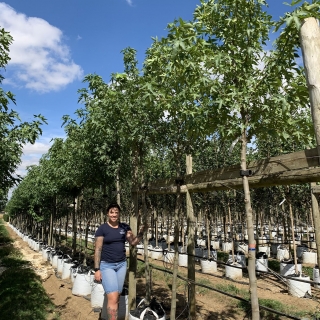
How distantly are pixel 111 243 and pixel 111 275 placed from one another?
0.42 metres

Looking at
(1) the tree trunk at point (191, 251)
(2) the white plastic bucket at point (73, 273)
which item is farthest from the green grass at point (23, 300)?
(1) the tree trunk at point (191, 251)

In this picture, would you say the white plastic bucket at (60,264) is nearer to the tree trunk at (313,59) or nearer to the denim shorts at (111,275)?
the denim shorts at (111,275)

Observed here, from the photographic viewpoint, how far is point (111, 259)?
3.99m

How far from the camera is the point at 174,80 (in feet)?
11.5

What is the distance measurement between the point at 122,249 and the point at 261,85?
2.85 meters

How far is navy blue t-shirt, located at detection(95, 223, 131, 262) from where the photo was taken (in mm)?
4004

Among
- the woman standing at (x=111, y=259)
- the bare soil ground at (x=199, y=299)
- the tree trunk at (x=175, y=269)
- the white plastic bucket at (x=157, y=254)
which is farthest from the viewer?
the white plastic bucket at (x=157, y=254)

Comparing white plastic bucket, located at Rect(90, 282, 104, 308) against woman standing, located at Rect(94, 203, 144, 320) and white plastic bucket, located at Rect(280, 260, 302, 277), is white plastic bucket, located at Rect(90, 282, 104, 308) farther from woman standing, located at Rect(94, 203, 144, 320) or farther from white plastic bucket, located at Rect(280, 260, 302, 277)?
white plastic bucket, located at Rect(280, 260, 302, 277)

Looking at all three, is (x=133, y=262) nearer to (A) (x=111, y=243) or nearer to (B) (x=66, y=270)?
(A) (x=111, y=243)

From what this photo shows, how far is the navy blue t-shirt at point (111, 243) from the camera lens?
158 inches

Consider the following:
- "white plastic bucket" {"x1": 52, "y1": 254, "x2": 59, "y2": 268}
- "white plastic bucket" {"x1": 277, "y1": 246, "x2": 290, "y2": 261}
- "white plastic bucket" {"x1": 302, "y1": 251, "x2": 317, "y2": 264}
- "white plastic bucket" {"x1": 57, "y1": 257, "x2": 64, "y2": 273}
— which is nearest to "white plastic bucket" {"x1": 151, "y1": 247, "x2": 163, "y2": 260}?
"white plastic bucket" {"x1": 52, "y1": 254, "x2": 59, "y2": 268}

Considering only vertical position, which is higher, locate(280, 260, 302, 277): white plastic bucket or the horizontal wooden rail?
the horizontal wooden rail

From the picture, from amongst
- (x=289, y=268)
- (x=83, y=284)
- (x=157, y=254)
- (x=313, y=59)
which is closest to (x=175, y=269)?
(x=313, y=59)

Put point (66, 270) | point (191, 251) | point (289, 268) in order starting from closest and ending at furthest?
point (191, 251), point (289, 268), point (66, 270)
